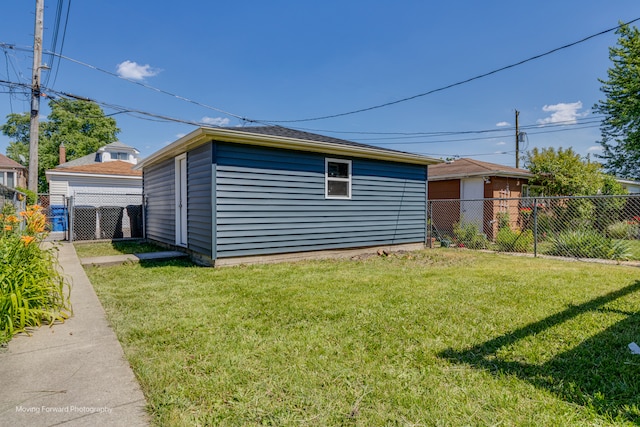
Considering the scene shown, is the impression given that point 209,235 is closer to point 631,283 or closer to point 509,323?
point 509,323

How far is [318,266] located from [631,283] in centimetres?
472

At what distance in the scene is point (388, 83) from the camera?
13.9 m

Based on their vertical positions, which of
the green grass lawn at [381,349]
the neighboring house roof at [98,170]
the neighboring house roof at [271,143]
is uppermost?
the neighboring house roof at [98,170]

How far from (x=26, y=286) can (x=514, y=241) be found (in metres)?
10.2

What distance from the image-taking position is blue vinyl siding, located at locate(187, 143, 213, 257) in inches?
241

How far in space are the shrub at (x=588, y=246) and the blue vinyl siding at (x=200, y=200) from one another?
8170 millimetres

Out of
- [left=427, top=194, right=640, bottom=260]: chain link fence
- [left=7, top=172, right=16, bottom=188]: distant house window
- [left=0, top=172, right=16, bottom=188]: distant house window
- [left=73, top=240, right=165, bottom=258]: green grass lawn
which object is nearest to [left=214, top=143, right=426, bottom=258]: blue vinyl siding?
[left=427, top=194, right=640, bottom=260]: chain link fence

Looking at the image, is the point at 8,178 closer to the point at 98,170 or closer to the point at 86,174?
the point at 98,170

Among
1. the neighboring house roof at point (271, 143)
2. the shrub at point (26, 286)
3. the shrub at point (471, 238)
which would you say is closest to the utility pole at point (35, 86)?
the neighboring house roof at point (271, 143)

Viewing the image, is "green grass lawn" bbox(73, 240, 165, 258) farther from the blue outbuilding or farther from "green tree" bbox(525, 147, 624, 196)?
"green tree" bbox(525, 147, 624, 196)

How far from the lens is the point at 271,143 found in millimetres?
6508

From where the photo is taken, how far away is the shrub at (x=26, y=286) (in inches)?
110

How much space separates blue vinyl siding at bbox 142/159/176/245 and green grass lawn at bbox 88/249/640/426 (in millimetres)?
3403

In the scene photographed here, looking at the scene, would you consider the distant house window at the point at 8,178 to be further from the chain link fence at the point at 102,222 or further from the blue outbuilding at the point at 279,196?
the blue outbuilding at the point at 279,196
